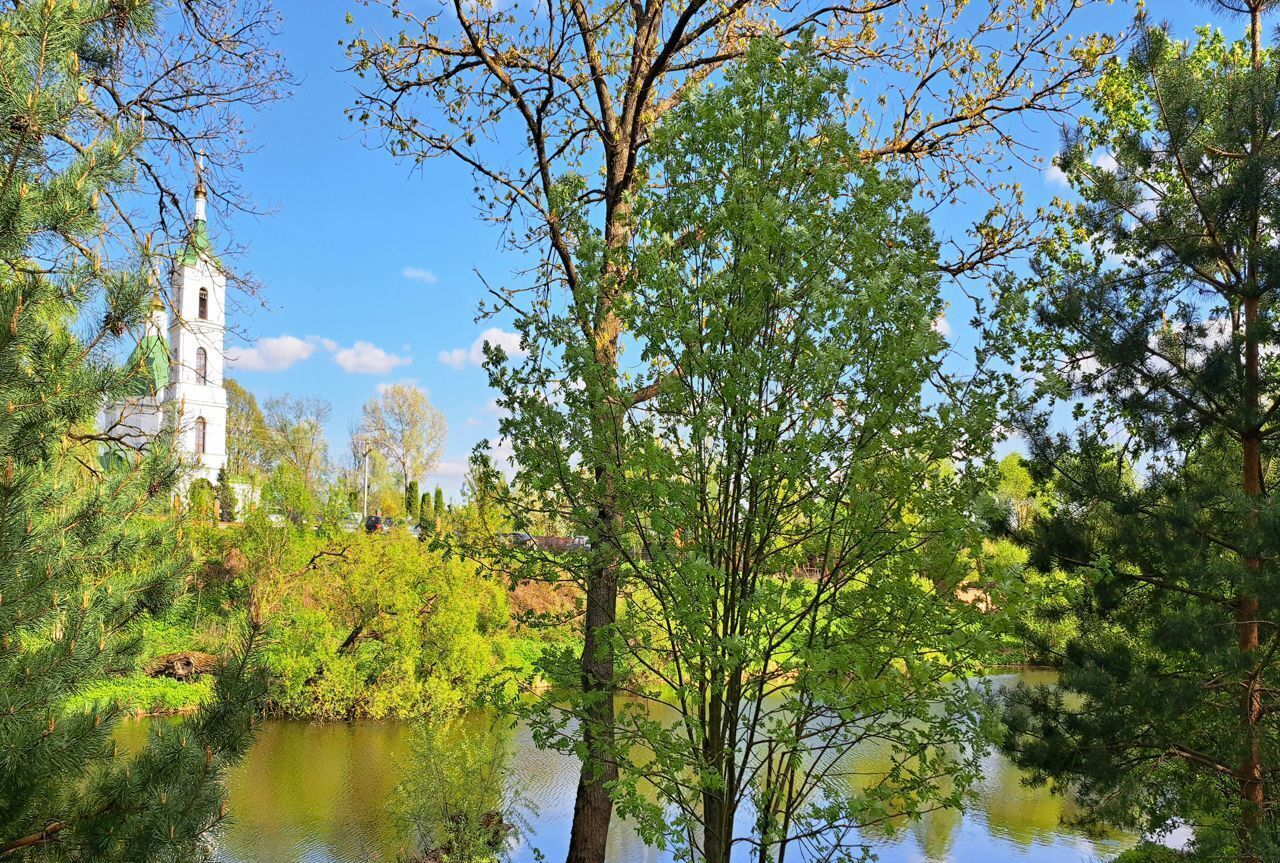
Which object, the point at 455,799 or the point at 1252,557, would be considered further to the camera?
the point at 455,799

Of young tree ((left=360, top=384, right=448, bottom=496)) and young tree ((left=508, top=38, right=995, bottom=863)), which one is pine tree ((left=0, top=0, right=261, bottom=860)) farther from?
young tree ((left=360, top=384, right=448, bottom=496))

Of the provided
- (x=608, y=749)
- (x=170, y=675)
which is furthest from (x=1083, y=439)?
(x=170, y=675)

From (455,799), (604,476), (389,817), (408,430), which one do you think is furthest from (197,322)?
(408,430)

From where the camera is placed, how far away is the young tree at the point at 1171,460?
5352 mm

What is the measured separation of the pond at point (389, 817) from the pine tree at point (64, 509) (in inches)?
173

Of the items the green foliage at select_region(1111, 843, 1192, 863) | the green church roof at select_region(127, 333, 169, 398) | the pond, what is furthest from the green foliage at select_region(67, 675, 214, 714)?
the green foliage at select_region(1111, 843, 1192, 863)

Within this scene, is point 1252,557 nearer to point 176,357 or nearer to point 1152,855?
point 1152,855

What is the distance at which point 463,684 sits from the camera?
1273cm

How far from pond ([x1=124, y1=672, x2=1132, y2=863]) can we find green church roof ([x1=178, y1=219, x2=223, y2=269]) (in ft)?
13.9

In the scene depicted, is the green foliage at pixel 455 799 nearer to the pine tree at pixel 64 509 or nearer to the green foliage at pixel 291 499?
the pine tree at pixel 64 509

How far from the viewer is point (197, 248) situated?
5621 millimetres

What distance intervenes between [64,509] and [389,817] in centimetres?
614

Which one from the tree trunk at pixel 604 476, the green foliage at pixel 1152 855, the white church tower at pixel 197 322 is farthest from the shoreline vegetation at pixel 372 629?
the tree trunk at pixel 604 476

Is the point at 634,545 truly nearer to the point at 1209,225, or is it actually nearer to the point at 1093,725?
the point at 1093,725
